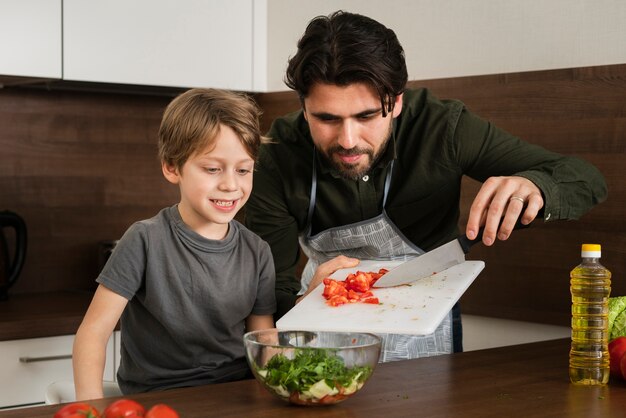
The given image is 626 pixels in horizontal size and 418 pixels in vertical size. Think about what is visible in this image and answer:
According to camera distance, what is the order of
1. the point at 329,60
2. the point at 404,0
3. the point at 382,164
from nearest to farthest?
the point at 329,60 < the point at 382,164 < the point at 404,0

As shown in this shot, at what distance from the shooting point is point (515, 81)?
2.27 metres

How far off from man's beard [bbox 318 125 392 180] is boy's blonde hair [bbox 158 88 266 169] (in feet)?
0.68

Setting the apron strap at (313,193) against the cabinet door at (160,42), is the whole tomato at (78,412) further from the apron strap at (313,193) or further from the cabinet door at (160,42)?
the cabinet door at (160,42)

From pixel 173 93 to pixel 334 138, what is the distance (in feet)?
3.81

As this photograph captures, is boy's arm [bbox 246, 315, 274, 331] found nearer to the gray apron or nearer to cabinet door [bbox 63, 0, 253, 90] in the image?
the gray apron

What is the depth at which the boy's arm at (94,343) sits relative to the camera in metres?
1.57

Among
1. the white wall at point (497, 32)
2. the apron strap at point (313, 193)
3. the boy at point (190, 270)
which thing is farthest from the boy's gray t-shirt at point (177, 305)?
the white wall at point (497, 32)

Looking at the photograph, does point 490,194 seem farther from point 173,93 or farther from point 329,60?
point 173,93

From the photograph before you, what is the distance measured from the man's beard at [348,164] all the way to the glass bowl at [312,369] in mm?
634

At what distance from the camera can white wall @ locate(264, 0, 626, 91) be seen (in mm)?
2123

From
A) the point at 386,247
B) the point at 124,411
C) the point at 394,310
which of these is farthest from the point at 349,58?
the point at 124,411

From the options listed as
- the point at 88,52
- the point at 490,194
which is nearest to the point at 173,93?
the point at 88,52

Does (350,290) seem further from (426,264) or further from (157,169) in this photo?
(157,169)

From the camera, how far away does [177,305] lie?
169 cm
